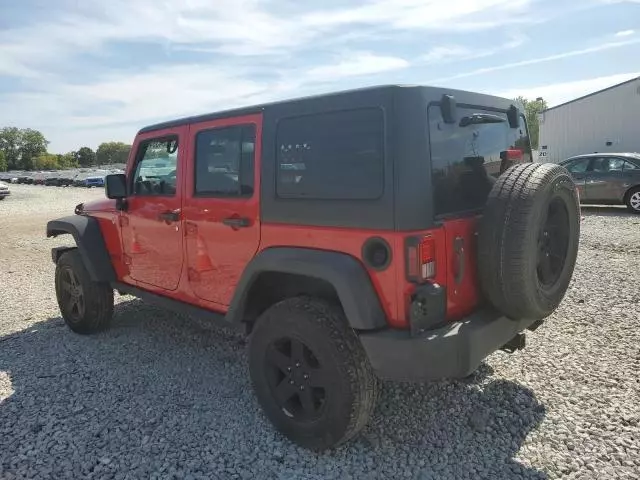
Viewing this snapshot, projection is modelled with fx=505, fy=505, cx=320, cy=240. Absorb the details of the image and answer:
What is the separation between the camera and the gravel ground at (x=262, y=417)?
2.78 meters

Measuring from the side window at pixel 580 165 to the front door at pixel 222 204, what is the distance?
38.0 feet

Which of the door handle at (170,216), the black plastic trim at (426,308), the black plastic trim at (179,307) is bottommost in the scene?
the black plastic trim at (179,307)

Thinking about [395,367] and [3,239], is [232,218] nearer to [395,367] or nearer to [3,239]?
[395,367]

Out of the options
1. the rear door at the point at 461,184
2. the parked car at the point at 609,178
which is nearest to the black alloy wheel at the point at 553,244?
the rear door at the point at 461,184

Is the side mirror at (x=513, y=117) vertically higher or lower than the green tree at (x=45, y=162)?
lower

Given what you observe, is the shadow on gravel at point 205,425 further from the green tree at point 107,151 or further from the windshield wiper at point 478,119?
the green tree at point 107,151

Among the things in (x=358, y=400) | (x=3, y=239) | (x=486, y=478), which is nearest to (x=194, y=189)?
(x=358, y=400)

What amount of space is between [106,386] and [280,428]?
1.57 meters

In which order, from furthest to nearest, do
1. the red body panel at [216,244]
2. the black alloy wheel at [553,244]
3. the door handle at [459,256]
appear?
the black alloy wheel at [553,244] → the door handle at [459,256] → the red body panel at [216,244]

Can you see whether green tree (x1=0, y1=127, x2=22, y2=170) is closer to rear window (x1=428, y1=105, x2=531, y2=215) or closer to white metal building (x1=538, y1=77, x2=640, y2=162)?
white metal building (x1=538, y1=77, x2=640, y2=162)

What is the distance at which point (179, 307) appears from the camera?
12.8 feet

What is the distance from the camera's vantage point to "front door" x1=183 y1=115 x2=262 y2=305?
126 inches

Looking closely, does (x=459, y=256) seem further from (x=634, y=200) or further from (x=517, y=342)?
(x=634, y=200)

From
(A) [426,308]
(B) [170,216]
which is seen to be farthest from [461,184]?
(B) [170,216]
